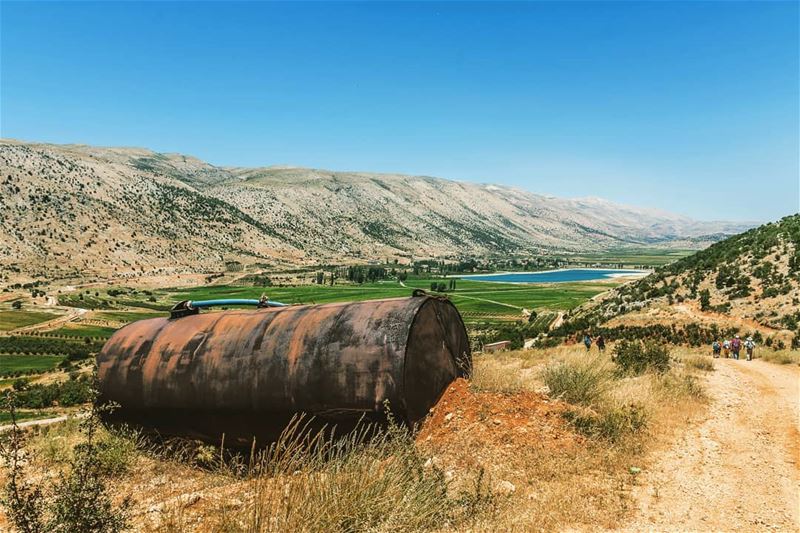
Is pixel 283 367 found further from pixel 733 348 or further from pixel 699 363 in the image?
pixel 733 348

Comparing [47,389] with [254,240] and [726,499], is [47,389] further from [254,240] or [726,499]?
[254,240]

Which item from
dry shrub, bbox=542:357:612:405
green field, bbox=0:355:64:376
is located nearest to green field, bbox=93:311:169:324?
green field, bbox=0:355:64:376

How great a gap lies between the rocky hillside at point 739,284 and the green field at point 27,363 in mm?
61153

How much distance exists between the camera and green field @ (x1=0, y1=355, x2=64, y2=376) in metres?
54.7

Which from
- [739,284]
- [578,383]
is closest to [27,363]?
[578,383]

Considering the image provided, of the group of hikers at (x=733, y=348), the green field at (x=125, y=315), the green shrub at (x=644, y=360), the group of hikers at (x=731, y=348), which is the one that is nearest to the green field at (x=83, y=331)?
the green field at (x=125, y=315)

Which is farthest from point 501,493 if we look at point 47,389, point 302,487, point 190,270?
point 190,270

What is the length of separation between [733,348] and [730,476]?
18009 millimetres

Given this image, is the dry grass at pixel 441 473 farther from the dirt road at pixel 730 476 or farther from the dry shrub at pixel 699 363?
the dry shrub at pixel 699 363

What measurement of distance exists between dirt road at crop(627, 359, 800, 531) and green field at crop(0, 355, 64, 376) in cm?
6549

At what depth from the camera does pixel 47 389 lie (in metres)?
39.3

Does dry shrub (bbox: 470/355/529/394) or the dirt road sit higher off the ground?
dry shrub (bbox: 470/355/529/394)

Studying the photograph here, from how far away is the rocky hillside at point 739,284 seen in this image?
32219 mm

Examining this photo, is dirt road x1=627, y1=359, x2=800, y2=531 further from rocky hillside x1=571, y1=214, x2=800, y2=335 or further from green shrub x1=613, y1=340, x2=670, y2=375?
rocky hillside x1=571, y1=214, x2=800, y2=335
